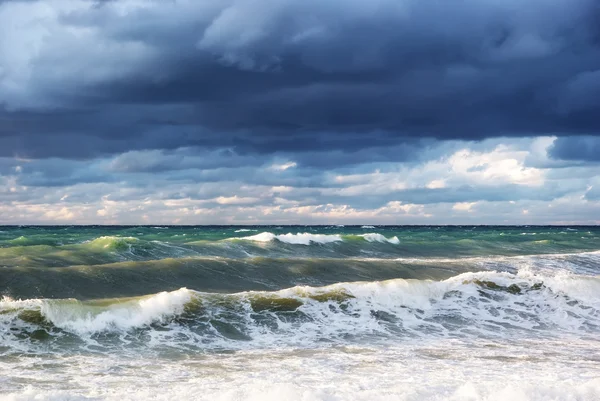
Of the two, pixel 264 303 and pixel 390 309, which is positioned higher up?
pixel 264 303

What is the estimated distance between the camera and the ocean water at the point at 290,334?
30.2 feet

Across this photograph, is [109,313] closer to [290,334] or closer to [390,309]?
[290,334]

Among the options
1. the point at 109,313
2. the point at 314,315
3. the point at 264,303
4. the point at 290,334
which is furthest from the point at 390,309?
the point at 109,313

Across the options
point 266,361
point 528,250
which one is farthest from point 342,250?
point 266,361

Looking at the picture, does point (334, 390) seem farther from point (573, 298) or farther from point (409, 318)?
point (573, 298)

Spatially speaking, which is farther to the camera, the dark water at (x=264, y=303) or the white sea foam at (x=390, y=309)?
the white sea foam at (x=390, y=309)

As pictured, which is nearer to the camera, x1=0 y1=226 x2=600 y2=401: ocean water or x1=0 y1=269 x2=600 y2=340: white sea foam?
x1=0 y1=226 x2=600 y2=401: ocean water

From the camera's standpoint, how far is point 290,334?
14.1 m

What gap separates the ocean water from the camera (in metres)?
9.20

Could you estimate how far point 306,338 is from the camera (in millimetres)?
13680

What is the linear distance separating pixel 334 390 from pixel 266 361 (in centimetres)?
270

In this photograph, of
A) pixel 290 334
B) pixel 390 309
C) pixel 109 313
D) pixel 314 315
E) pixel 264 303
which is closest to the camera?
pixel 290 334

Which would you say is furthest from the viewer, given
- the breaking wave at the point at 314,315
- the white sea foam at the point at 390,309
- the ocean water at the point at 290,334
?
the white sea foam at the point at 390,309

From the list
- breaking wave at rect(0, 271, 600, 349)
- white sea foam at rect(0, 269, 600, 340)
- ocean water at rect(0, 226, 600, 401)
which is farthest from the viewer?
white sea foam at rect(0, 269, 600, 340)
